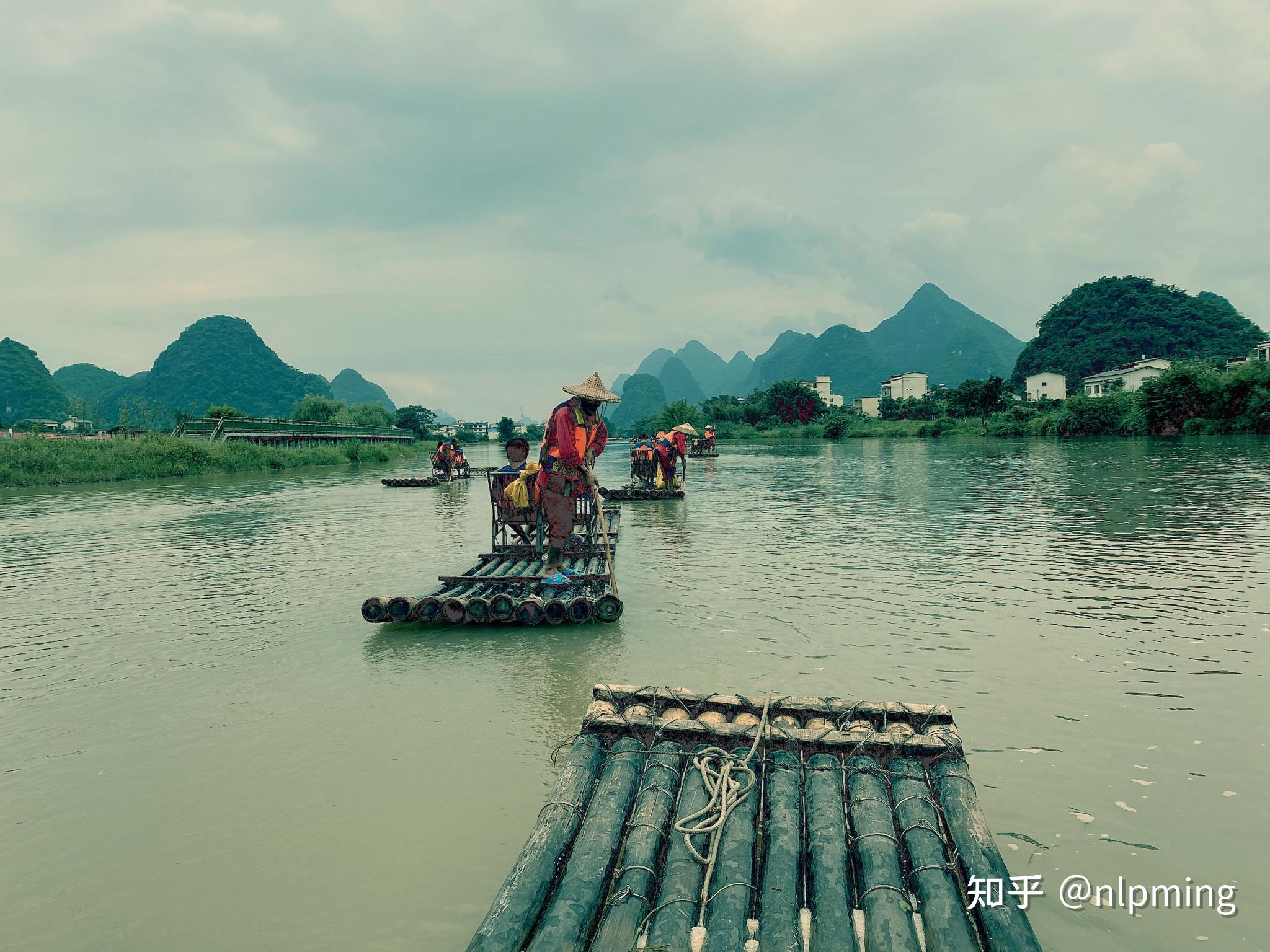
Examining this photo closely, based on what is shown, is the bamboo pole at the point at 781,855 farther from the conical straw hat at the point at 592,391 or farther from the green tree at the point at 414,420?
the green tree at the point at 414,420

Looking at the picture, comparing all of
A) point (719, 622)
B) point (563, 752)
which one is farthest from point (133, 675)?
point (719, 622)

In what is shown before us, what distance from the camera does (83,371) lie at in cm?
18000

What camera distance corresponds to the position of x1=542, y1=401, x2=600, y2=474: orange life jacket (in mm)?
9047

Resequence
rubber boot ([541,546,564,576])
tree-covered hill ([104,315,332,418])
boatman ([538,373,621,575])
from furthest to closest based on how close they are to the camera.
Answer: tree-covered hill ([104,315,332,418]) < rubber boot ([541,546,564,576]) < boatman ([538,373,621,575])

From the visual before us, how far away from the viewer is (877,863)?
134 inches

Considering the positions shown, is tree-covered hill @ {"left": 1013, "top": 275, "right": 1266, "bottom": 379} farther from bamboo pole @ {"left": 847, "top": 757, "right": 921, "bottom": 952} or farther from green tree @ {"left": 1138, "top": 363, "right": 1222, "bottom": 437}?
bamboo pole @ {"left": 847, "top": 757, "right": 921, "bottom": 952}

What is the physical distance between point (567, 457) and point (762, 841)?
5759 millimetres

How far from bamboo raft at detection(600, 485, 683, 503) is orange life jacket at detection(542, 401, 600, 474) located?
1227 centimetres

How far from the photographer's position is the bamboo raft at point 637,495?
71.1ft

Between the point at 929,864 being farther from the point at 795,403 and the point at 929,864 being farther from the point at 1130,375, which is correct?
the point at 795,403

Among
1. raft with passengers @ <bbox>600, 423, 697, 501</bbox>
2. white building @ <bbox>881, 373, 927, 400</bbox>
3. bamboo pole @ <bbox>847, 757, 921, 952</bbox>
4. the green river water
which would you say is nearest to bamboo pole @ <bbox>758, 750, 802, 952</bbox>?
bamboo pole @ <bbox>847, 757, 921, 952</bbox>

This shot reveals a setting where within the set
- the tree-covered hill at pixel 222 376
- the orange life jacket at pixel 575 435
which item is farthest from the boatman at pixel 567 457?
the tree-covered hill at pixel 222 376

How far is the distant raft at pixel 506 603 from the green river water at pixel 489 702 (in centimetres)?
21

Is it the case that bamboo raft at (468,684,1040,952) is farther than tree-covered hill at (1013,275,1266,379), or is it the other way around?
tree-covered hill at (1013,275,1266,379)
